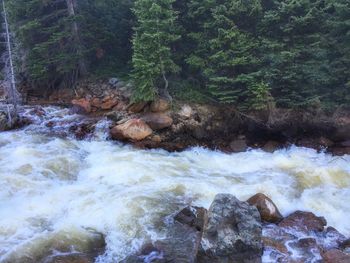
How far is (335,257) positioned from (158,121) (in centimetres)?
904

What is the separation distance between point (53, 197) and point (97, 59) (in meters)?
13.0

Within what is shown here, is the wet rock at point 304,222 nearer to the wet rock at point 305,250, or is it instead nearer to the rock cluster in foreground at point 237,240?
the rock cluster in foreground at point 237,240

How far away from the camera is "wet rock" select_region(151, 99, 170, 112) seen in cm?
1639

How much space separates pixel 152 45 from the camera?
16.0 meters

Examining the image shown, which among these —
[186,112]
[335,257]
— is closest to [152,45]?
[186,112]

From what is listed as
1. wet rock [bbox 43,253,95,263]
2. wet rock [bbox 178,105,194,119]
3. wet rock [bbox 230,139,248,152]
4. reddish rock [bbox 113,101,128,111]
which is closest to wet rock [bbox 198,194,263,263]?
wet rock [bbox 43,253,95,263]

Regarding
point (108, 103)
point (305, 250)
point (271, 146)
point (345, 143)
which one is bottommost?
point (305, 250)

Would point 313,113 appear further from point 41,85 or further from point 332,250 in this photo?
point 41,85

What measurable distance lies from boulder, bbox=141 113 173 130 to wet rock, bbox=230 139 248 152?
276cm

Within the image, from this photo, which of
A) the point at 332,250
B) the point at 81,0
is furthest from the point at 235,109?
the point at 81,0

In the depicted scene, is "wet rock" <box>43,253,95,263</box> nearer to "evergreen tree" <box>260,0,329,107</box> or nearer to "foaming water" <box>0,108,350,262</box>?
"foaming water" <box>0,108,350,262</box>

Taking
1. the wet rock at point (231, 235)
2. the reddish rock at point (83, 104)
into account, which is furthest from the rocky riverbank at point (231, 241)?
the reddish rock at point (83, 104)

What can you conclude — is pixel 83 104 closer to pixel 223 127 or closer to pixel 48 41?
pixel 48 41

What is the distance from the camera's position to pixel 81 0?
20.9 m
